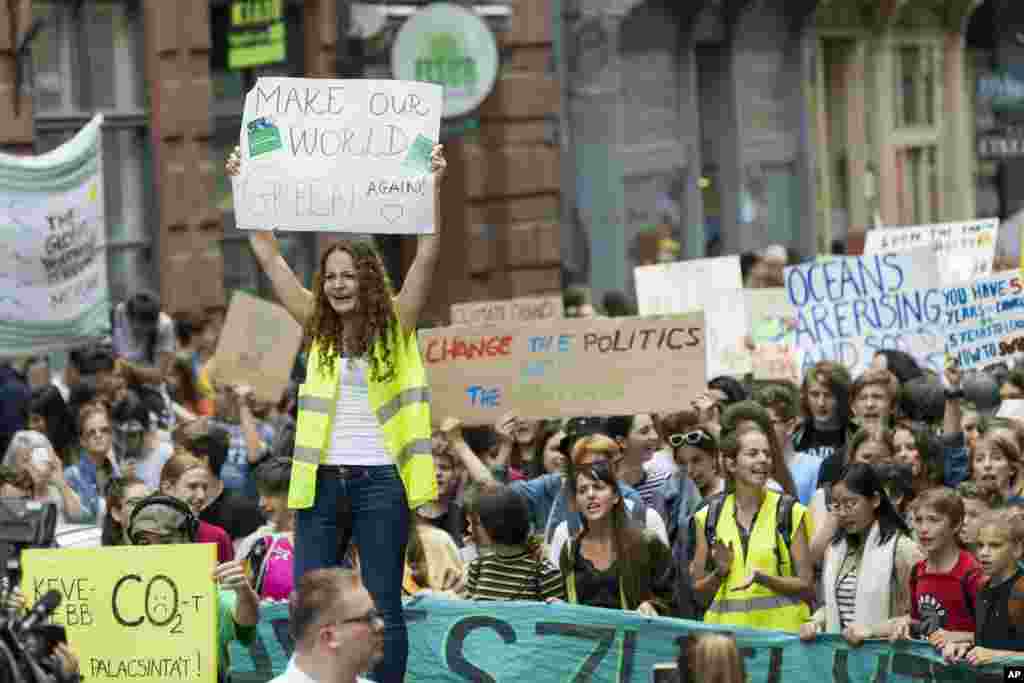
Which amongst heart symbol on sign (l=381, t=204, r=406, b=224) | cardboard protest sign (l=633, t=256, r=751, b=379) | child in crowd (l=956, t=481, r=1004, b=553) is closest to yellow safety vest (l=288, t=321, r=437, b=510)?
heart symbol on sign (l=381, t=204, r=406, b=224)

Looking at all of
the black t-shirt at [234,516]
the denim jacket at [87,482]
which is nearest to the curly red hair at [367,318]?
the black t-shirt at [234,516]

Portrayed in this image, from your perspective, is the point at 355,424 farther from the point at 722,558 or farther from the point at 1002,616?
the point at 1002,616

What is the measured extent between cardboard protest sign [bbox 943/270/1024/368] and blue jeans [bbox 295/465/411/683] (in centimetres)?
586

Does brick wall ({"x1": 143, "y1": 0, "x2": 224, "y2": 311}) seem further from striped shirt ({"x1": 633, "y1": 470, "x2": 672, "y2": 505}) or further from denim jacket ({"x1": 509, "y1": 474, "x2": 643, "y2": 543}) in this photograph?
denim jacket ({"x1": 509, "y1": 474, "x2": 643, "y2": 543})

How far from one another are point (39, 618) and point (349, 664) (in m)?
0.90

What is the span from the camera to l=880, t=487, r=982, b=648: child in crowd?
8.71m

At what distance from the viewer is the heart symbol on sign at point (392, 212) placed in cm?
884

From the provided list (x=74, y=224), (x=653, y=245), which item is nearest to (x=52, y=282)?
(x=74, y=224)

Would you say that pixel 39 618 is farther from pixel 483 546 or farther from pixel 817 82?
pixel 817 82

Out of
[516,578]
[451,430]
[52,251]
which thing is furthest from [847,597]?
[52,251]

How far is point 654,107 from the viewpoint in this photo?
85.6 feet

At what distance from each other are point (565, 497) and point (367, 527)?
1645mm

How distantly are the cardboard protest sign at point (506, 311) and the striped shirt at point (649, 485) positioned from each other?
299 centimetres

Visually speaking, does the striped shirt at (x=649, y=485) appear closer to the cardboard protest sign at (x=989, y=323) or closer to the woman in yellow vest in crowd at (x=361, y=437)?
the woman in yellow vest in crowd at (x=361, y=437)
